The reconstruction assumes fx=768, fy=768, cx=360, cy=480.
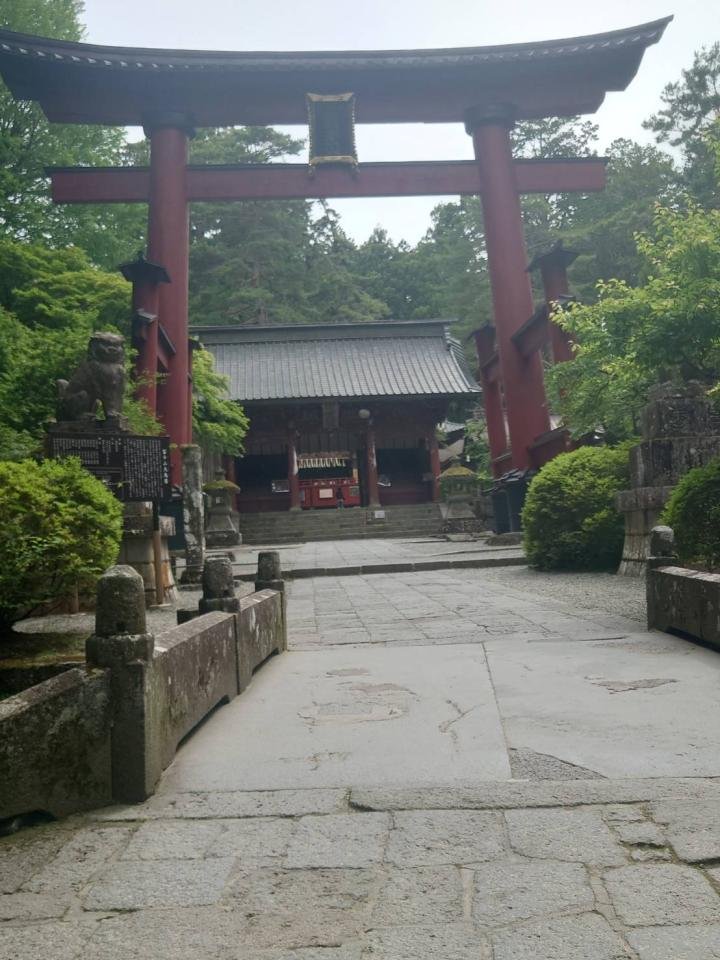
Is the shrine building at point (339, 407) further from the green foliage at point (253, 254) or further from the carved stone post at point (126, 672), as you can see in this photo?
the carved stone post at point (126, 672)

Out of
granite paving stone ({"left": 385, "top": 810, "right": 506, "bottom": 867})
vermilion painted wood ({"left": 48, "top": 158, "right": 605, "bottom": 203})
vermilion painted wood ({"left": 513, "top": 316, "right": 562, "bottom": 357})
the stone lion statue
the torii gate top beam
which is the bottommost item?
granite paving stone ({"left": 385, "top": 810, "right": 506, "bottom": 867})

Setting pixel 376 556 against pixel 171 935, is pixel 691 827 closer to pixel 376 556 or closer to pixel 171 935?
pixel 171 935

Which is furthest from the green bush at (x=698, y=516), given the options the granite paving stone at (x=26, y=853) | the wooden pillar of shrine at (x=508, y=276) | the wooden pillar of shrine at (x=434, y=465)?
the wooden pillar of shrine at (x=434, y=465)

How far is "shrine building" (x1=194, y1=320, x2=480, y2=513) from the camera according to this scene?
28.5 meters

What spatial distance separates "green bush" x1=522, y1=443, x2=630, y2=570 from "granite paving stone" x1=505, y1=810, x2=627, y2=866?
8.74m

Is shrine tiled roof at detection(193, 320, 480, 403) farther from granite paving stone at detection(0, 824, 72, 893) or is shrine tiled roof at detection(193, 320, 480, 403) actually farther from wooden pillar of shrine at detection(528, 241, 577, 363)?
granite paving stone at detection(0, 824, 72, 893)

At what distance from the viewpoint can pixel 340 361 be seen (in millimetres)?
30859

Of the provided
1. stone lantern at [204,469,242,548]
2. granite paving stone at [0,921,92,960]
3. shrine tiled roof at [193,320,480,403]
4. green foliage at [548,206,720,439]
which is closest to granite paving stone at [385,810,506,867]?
granite paving stone at [0,921,92,960]

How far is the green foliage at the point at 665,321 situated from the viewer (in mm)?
7801

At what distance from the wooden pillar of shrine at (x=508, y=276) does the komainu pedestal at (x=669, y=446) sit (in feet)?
26.8

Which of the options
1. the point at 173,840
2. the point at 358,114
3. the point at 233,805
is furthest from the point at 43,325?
the point at 173,840

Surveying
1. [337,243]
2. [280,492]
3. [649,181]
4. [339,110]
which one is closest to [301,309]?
[337,243]

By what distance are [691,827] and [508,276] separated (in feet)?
56.7

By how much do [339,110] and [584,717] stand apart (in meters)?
17.4
